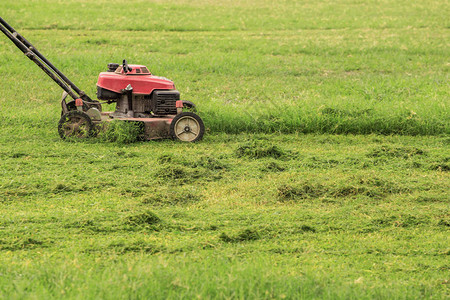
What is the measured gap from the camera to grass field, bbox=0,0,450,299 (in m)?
3.77

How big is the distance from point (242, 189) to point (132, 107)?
2.81 meters

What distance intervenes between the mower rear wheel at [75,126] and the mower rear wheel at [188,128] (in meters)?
1.11

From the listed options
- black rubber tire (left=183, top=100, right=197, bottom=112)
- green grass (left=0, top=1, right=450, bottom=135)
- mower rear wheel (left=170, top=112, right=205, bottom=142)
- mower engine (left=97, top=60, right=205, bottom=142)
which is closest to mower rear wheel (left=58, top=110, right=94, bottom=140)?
mower engine (left=97, top=60, right=205, bottom=142)

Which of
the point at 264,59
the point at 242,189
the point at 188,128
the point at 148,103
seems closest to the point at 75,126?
the point at 148,103

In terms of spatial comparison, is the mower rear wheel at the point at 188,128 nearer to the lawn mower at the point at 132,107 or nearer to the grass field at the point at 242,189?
the lawn mower at the point at 132,107

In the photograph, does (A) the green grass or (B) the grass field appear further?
(A) the green grass

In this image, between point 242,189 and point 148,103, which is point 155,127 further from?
point 242,189

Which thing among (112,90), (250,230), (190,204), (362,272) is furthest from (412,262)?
(112,90)

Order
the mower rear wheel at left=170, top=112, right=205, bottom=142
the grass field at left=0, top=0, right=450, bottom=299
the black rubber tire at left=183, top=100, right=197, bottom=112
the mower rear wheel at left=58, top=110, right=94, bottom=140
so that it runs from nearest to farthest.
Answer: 1. the grass field at left=0, top=0, right=450, bottom=299
2. the mower rear wheel at left=58, top=110, right=94, bottom=140
3. the mower rear wheel at left=170, top=112, right=205, bottom=142
4. the black rubber tire at left=183, top=100, right=197, bottom=112

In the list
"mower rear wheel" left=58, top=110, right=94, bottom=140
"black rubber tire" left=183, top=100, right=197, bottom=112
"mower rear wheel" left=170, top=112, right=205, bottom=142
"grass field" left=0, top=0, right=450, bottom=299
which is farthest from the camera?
"black rubber tire" left=183, top=100, right=197, bottom=112

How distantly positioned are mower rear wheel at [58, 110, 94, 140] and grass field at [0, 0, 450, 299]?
176 mm

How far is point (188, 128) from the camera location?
788 centimetres

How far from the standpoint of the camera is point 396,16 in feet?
74.4

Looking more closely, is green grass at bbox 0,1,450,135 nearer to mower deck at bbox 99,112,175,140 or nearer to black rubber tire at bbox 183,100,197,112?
black rubber tire at bbox 183,100,197,112
